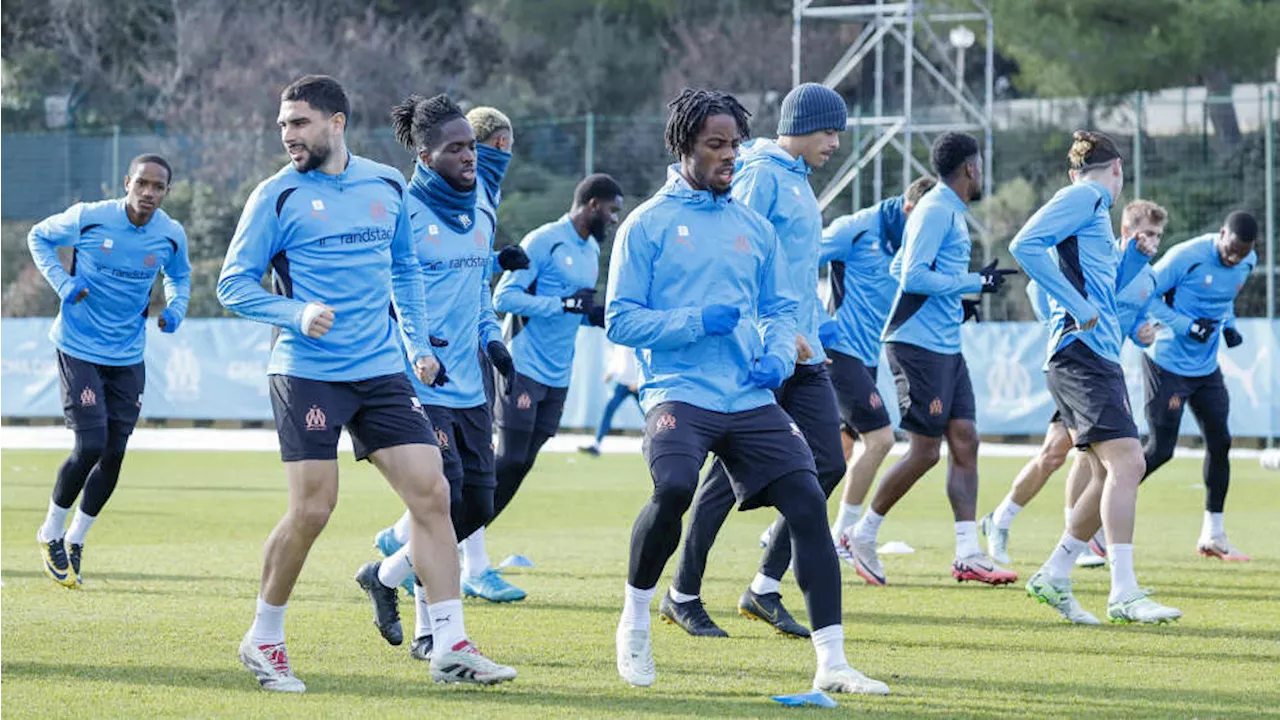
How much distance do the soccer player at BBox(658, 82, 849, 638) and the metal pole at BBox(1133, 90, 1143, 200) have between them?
1982 centimetres

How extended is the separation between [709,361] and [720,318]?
320 millimetres

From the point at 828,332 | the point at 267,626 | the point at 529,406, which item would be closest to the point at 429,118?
the point at 267,626

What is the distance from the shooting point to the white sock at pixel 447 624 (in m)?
7.44

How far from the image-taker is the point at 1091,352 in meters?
9.65

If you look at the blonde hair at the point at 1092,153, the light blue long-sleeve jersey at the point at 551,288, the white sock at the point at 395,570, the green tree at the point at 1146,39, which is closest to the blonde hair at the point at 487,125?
the light blue long-sleeve jersey at the point at 551,288

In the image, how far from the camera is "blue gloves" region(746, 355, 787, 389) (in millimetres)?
7160

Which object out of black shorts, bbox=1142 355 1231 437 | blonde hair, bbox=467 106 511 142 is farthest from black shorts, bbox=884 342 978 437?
blonde hair, bbox=467 106 511 142

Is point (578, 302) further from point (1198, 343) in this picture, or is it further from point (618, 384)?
point (618, 384)

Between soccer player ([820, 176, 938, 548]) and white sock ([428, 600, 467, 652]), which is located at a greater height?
soccer player ([820, 176, 938, 548])

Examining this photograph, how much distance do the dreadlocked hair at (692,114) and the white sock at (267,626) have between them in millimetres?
2264

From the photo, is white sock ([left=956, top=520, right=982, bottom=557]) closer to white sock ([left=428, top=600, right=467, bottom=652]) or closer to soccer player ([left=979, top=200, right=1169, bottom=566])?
soccer player ([left=979, top=200, right=1169, bottom=566])

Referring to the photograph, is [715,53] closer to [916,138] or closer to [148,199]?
[916,138]

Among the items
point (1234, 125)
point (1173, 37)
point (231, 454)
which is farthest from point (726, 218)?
point (1173, 37)

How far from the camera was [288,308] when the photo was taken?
715 cm
